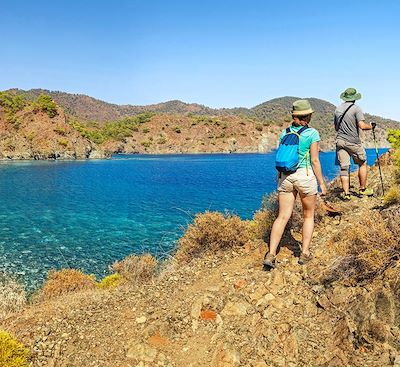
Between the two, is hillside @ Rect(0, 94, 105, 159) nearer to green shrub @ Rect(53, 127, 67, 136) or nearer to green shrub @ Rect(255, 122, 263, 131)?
green shrub @ Rect(53, 127, 67, 136)

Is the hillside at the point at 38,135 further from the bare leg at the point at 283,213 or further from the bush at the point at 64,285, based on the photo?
the bare leg at the point at 283,213

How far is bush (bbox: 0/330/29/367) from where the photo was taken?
436 cm

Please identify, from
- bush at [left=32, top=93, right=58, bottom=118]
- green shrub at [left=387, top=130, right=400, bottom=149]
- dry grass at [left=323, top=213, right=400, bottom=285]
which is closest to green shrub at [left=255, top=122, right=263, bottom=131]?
bush at [left=32, top=93, right=58, bottom=118]

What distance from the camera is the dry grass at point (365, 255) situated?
452 cm

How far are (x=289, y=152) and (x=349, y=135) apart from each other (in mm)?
3710

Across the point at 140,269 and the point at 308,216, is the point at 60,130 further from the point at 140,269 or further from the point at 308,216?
the point at 308,216

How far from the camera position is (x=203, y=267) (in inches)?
264

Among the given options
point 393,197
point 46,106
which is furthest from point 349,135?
point 46,106

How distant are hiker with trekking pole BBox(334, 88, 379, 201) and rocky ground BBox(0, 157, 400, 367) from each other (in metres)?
3.01

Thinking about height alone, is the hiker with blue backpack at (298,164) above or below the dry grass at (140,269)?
above

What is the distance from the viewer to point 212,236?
7.69 metres

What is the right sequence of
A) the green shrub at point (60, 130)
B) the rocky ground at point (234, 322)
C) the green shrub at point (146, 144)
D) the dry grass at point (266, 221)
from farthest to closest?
the green shrub at point (146, 144) < the green shrub at point (60, 130) < the dry grass at point (266, 221) < the rocky ground at point (234, 322)

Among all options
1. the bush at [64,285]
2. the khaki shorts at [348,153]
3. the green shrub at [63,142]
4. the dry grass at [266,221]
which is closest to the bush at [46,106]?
the green shrub at [63,142]

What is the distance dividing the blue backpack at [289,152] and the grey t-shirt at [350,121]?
3410 mm
